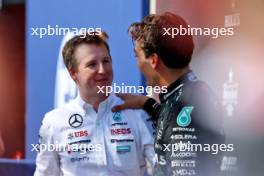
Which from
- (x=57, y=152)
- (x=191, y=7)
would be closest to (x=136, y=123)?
(x=57, y=152)

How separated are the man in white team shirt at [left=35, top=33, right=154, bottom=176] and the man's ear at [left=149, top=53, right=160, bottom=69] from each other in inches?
5.5

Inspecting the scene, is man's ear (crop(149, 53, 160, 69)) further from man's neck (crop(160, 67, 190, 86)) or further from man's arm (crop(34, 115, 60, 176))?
man's arm (crop(34, 115, 60, 176))

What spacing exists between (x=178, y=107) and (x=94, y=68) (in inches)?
12.4

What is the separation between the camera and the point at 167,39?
2.14 meters

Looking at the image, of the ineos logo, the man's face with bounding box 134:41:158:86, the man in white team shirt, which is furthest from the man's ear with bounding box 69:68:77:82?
the man's face with bounding box 134:41:158:86

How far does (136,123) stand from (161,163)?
175mm

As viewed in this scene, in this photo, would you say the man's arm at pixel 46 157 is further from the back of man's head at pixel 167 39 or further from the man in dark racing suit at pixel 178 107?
the back of man's head at pixel 167 39

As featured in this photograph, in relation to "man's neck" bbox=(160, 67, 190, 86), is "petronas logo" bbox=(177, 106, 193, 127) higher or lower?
lower

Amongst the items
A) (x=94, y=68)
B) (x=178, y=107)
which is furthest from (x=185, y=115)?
(x=94, y=68)

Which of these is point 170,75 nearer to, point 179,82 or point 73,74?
point 179,82

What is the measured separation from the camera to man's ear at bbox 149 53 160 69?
Answer: 2164 millimetres

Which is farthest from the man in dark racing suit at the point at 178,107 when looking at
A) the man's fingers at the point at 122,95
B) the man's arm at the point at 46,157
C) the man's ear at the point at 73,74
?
the man's arm at the point at 46,157

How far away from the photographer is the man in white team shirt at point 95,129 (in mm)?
2219

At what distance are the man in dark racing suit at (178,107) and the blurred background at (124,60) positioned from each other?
0.03 m
